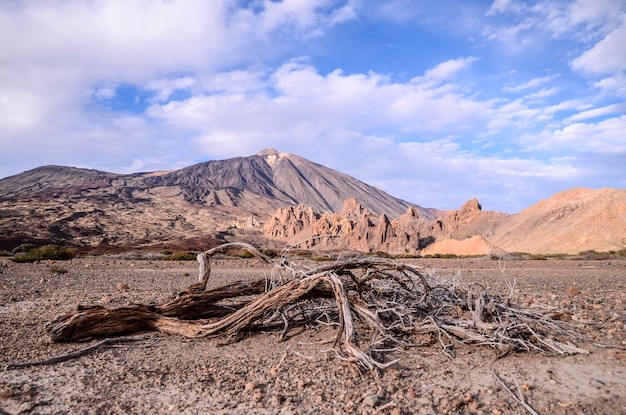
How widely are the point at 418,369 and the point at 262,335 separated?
180cm

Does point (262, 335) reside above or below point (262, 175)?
below

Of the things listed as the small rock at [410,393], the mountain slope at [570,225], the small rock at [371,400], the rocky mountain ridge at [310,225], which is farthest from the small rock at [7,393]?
the mountain slope at [570,225]

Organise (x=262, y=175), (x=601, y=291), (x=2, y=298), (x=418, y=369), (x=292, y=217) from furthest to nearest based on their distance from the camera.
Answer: (x=262, y=175)
(x=292, y=217)
(x=601, y=291)
(x=2, y=298)
(x=418, y=369)

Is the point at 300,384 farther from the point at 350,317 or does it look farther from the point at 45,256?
the point at 45,256

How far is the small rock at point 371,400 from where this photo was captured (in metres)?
2.68

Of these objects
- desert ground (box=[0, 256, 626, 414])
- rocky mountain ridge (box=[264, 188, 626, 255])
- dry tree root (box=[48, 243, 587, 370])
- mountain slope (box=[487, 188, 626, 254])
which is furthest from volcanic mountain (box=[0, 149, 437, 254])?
desert ground (box=[0, 256, 626, 414])

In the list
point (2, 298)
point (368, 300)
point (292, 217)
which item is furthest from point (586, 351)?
point (292, 217)

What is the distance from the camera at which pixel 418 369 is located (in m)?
3.39

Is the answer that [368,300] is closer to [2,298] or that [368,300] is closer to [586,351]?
[586,351]

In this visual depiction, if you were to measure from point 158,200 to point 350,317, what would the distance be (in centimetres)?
9290

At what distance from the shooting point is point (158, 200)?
89.4 meters

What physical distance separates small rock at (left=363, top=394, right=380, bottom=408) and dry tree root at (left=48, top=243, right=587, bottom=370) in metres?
0.62

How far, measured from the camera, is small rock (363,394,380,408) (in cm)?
268

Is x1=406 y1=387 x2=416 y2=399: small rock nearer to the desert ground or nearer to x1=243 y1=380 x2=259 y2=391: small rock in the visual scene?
the desert ground
